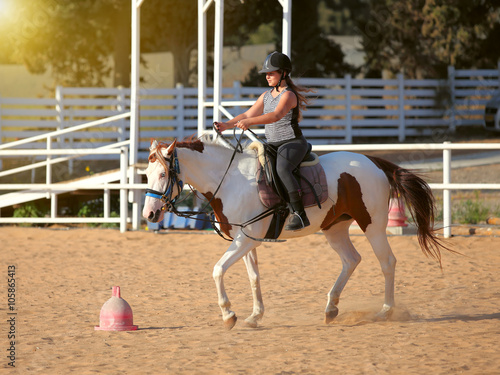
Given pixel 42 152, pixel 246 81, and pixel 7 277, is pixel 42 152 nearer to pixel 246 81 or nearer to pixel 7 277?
pixel 7 277

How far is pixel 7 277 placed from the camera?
30.4 feet

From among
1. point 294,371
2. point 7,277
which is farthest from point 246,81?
point 294,371

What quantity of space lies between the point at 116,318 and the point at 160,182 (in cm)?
126

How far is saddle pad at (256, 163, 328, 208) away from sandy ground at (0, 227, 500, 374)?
114 cm

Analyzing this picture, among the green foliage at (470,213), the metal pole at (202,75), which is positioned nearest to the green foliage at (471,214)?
the green foliage at (470,213)

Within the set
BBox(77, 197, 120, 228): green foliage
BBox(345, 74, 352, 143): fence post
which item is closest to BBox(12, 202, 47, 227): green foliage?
BBox(77, 197, 120, 228): green foliage

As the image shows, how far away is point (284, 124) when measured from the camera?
6.70 metres

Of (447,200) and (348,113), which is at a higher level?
(348,113)

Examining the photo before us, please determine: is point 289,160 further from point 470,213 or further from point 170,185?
point 470,213

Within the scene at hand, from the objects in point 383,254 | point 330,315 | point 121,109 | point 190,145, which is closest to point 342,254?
point 383,254

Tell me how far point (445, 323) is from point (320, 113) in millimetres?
18367

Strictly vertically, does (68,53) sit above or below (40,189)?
above

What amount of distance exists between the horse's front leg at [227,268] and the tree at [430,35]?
67.0 feet

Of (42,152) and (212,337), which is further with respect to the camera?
(42,152)
